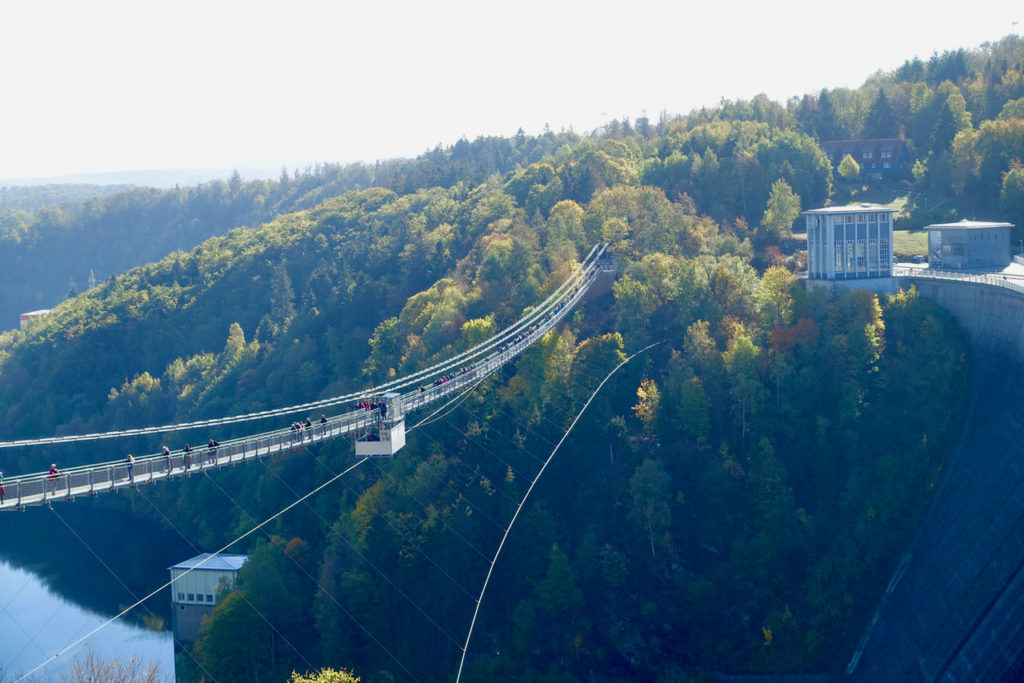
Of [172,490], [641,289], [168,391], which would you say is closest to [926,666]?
[641,289]

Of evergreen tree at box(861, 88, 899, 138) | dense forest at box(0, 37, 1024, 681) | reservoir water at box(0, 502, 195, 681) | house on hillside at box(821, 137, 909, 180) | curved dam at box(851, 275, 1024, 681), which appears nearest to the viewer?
curved dam at box(851, 275, 1024, 681)

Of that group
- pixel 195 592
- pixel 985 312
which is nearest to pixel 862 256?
pixel 985 312

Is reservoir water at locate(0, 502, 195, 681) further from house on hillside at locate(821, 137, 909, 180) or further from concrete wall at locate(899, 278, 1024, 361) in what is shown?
house on hillside at locate(821, 137, 909, 180)

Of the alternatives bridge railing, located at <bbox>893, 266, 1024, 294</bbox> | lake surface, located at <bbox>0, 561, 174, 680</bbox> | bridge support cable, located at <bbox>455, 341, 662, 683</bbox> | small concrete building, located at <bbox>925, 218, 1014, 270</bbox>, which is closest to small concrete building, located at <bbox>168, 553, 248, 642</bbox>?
lake surface, located at <bbox>0, 561, 174, 680</bbox>

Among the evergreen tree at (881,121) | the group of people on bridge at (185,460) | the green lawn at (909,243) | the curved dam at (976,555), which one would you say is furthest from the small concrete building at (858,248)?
the evergreen tree at (881,121)

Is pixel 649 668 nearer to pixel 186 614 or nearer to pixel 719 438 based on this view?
pixel 719 438
